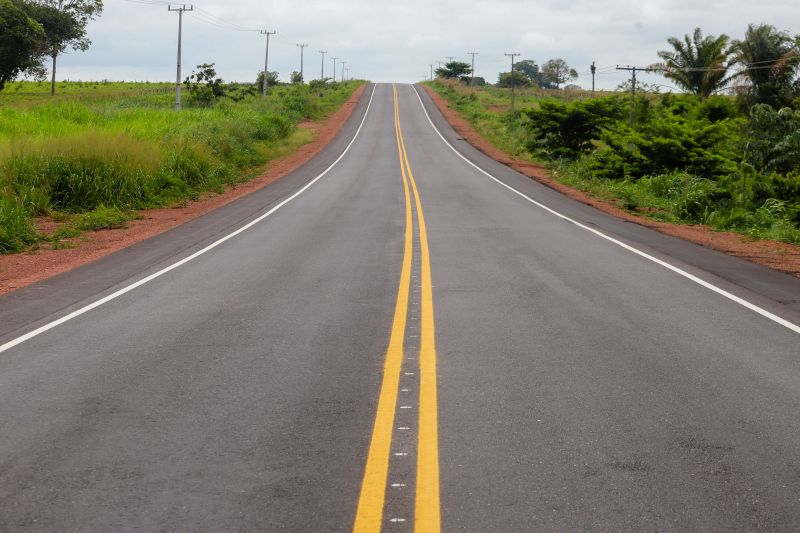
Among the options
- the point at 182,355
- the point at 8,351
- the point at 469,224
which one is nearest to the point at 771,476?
the point at 182,355

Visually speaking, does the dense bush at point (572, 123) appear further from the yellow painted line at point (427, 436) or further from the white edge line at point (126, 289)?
the yellow painted line at point (427, 436)

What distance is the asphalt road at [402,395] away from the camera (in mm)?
3934

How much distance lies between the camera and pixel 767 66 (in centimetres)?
4175

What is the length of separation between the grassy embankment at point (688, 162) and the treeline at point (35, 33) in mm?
46930

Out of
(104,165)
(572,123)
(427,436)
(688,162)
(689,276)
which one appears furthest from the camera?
(572,123)

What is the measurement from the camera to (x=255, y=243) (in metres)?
13.8

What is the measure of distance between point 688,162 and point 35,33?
62636mm

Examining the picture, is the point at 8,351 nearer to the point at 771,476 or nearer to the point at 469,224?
the point at 771,476

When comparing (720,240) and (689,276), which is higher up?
(720,240)

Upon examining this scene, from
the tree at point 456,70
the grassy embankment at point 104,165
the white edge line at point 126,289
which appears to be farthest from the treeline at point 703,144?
the tree at point 456,70

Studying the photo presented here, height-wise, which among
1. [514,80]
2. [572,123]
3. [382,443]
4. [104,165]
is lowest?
[382,443]

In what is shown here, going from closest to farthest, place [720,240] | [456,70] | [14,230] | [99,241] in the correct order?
[14,230], [99,241], [720,240], [456,70]

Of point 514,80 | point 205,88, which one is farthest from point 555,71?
point 205,88

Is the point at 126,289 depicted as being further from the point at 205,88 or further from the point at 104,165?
the point at 205,88
